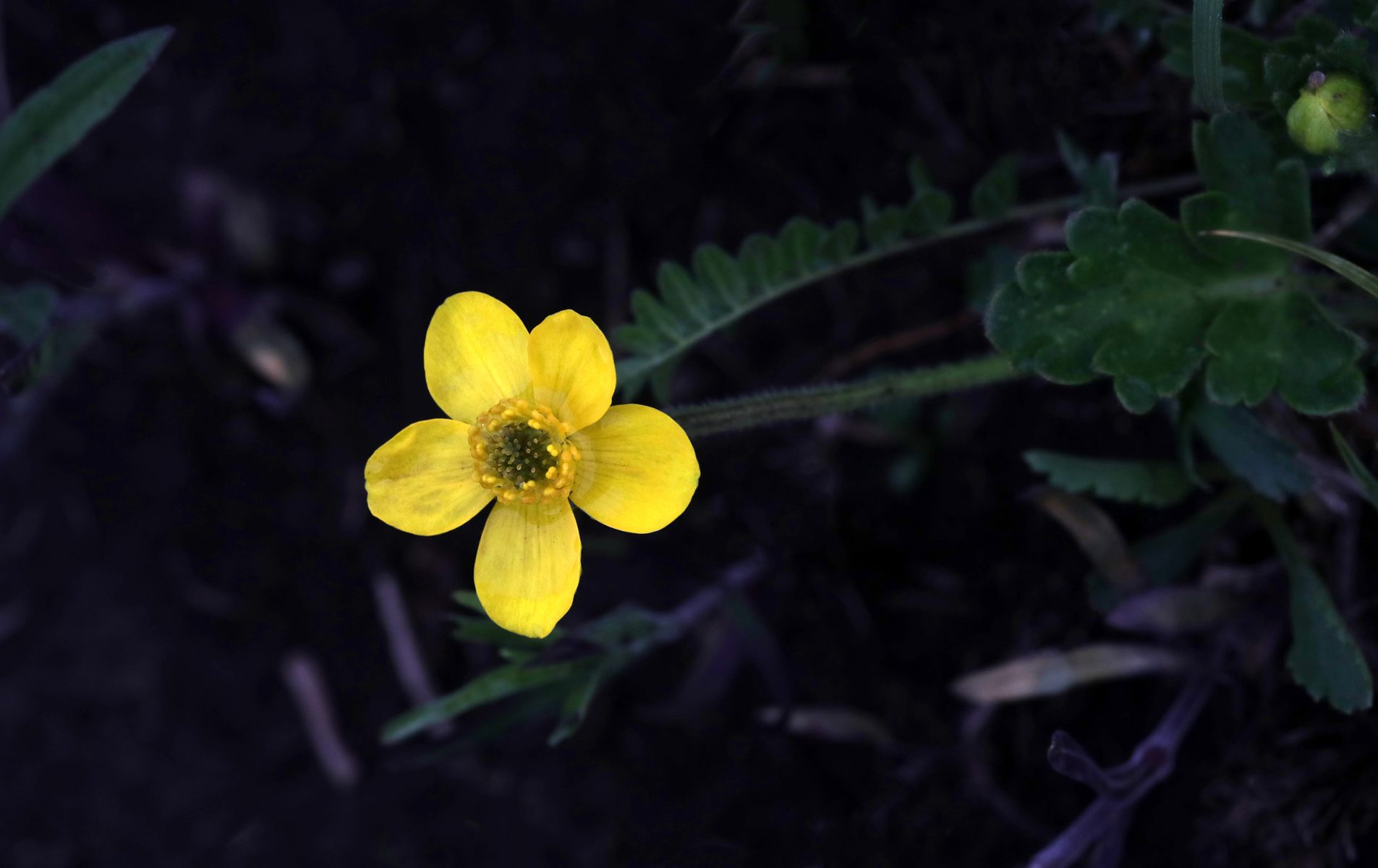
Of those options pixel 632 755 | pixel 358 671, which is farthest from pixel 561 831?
pixel 358 671

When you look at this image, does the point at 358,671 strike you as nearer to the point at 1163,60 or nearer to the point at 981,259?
the point at 981,259

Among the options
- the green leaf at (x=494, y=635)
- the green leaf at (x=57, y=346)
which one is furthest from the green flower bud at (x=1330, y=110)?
the green leaf at (x=57, y=346)

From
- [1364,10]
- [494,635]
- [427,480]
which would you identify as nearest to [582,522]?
[494,635]

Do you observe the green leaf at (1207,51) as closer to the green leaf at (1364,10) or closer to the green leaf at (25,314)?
the green leaf at (1364,10)

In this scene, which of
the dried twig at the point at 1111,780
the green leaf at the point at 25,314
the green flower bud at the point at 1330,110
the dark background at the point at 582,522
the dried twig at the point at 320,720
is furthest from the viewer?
the dried twig at the point at 320,720

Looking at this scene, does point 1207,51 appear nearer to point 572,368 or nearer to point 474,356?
point 572,368
